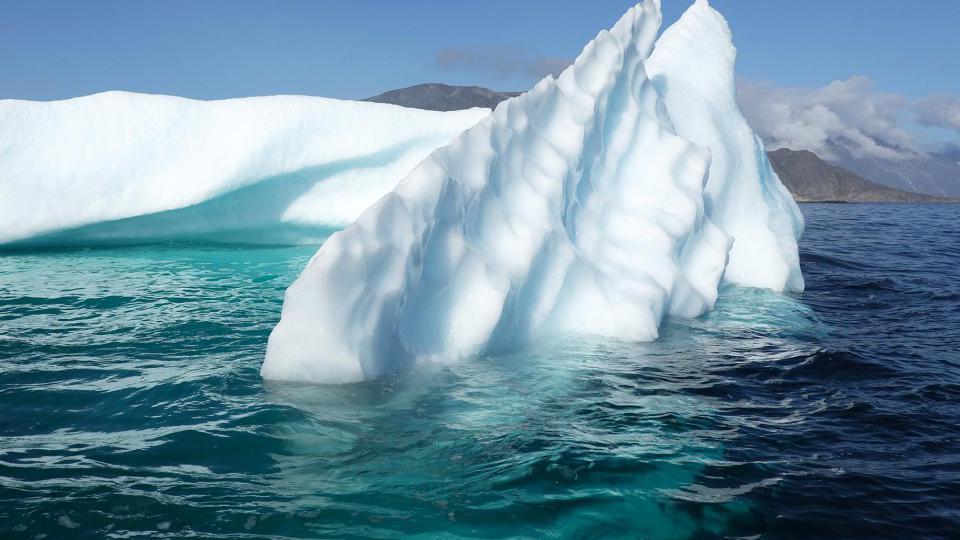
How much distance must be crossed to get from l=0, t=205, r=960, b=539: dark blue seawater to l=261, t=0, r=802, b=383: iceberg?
0.29 meters

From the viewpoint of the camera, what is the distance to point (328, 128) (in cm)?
1107

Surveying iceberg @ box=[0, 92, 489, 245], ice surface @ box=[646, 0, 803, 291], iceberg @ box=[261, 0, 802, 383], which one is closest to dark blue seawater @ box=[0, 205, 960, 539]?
iceberg @ box=[261, 0, 802, 383]

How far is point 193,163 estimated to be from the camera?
10.3 meters

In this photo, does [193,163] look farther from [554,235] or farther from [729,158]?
[729,158]

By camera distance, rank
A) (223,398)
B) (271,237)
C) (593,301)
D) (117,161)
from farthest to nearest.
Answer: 1. (271,237)
2. (117,161)
3. (593,301)
4. (223,398)

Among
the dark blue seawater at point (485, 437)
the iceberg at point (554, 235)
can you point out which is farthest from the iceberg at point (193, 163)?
the iceberg at point (554, 235)

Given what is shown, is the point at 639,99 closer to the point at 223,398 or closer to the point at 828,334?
the point at 828,334

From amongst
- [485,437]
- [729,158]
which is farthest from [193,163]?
[485,437]

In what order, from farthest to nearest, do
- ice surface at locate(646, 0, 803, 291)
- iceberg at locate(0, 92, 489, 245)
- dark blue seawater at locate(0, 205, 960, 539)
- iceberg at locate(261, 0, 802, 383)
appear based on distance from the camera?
iceberg at locate(0, 92, 489, 245) → ice surface at locate(646, 0, 803, 291) → iceberg at locate(261, 0, 802, 383) → dark blue seawater at locate(0, 205, 960, 539)

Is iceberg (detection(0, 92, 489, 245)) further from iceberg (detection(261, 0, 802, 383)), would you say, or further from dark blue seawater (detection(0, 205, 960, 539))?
iceberg (detection(261, 0, 802, 383))

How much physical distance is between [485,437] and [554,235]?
2516mm

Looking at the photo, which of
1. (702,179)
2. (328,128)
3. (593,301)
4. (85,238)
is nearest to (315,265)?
(593,301)

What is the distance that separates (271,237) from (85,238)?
288 centimetres

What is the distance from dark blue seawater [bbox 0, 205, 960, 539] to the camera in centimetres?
292
